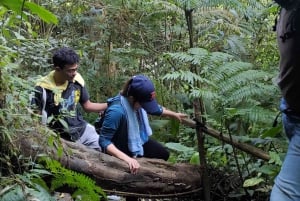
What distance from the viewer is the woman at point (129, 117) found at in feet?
11.9

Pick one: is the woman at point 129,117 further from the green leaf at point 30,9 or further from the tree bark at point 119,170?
the green leaf at point 30,9

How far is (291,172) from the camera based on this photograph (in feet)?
7.61

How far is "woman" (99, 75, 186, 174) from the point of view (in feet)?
11.9

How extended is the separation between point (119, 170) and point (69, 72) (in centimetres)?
107

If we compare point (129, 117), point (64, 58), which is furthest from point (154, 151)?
point (64, 58)

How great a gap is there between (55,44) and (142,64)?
1.43m

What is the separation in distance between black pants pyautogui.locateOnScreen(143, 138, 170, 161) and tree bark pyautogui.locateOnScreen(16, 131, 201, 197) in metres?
0.40

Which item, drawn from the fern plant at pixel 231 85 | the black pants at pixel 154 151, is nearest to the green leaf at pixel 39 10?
the fern plant at pixel 231 85

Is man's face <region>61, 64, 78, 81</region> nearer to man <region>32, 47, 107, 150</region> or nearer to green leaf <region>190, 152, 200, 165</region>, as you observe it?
man <region>32, 47, 107, 150</region>

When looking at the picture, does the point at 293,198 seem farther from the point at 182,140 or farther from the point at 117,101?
the point at 182,140

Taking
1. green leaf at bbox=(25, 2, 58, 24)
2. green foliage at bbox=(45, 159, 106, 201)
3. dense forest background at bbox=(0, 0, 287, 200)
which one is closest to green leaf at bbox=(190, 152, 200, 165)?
dense forest background at bbox=(0, 0, 287, 200)

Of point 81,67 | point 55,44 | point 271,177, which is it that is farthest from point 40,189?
point 81,67

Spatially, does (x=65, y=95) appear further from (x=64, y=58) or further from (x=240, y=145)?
(x=240, y=145)

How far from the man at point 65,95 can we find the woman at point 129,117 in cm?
32
